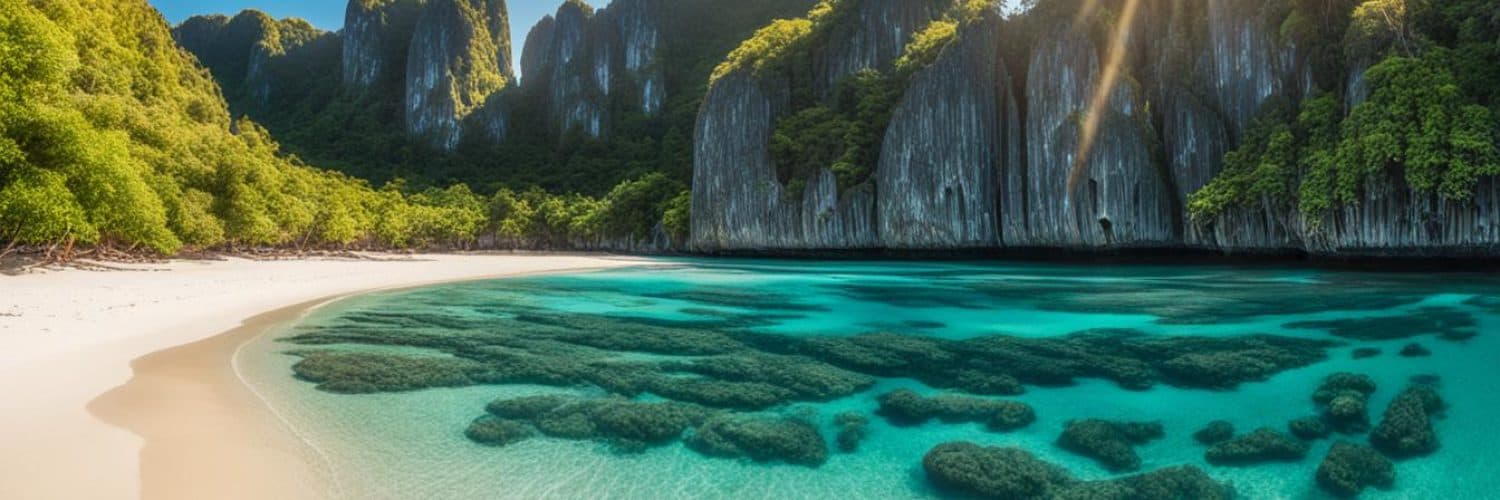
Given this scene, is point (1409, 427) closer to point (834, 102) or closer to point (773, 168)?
point (773, 168)

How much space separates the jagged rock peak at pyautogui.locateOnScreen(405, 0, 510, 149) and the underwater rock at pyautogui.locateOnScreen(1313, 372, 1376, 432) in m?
100

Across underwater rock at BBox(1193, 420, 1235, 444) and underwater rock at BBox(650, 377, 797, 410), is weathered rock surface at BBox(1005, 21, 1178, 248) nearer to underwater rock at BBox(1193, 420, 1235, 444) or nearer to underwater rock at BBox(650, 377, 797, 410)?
underwater rock at BBox(1193, 420, 1235, 444)

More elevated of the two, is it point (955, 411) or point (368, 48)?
point (368, 48)

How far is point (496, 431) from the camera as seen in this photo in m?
5.06

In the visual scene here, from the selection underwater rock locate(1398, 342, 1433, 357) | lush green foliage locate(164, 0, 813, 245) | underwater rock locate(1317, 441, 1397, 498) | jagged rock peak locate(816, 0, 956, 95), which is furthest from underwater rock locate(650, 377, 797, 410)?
lush green foliage locate(164, 0, 813, 245)

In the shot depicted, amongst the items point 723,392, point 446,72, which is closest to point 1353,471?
point 723,392

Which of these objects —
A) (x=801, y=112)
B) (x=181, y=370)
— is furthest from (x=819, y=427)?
(x=801, y=112)

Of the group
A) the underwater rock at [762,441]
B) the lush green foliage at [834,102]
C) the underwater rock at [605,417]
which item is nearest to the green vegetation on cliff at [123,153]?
the underwater rock at [605,417]

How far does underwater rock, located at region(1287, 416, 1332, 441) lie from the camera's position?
17.6ft

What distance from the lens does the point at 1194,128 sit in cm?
2491

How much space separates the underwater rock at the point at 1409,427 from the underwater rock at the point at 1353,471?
489mm

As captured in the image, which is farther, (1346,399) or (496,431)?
(1346,399)

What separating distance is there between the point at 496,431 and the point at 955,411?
4.02 meters

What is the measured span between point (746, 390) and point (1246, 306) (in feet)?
39.1
